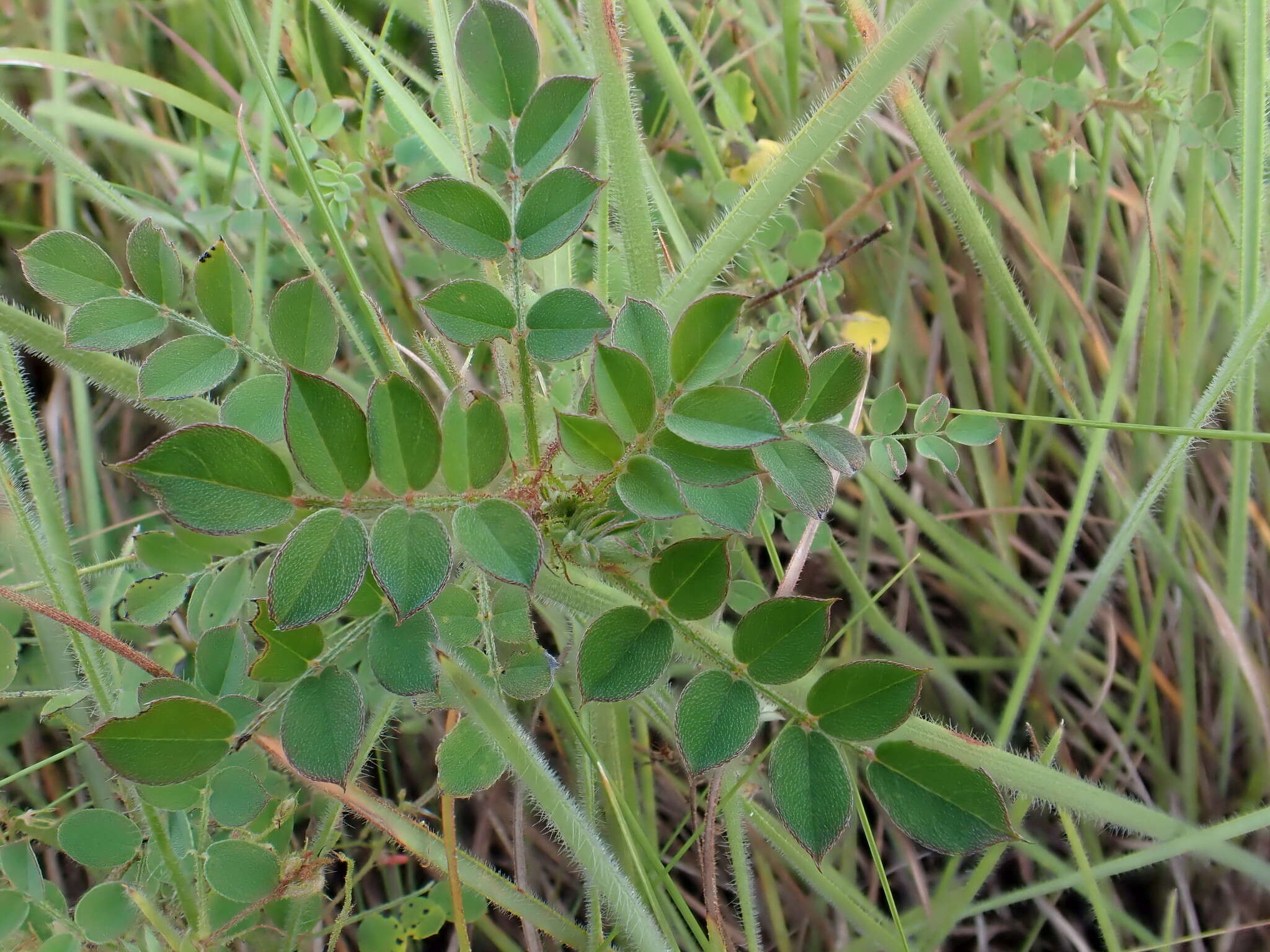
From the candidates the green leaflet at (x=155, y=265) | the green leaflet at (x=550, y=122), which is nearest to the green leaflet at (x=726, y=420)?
the green leaflet at (x=550, y=122)

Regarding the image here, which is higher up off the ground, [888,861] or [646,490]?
[646,490]

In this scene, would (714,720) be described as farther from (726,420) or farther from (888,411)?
(888,411)

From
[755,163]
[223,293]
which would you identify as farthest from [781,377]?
[755,163]

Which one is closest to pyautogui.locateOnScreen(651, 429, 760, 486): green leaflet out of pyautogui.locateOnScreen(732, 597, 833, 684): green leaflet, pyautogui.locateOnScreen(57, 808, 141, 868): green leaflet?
pyautogui.locateOnScreen(732, 597, 833, 684): green leaflet

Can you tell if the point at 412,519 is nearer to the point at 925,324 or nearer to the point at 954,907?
the point at 954,907

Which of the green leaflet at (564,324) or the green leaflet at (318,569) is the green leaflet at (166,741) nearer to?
the green leaflet at (318,569)

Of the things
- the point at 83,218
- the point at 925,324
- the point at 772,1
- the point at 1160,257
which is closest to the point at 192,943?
the point at 83,218
